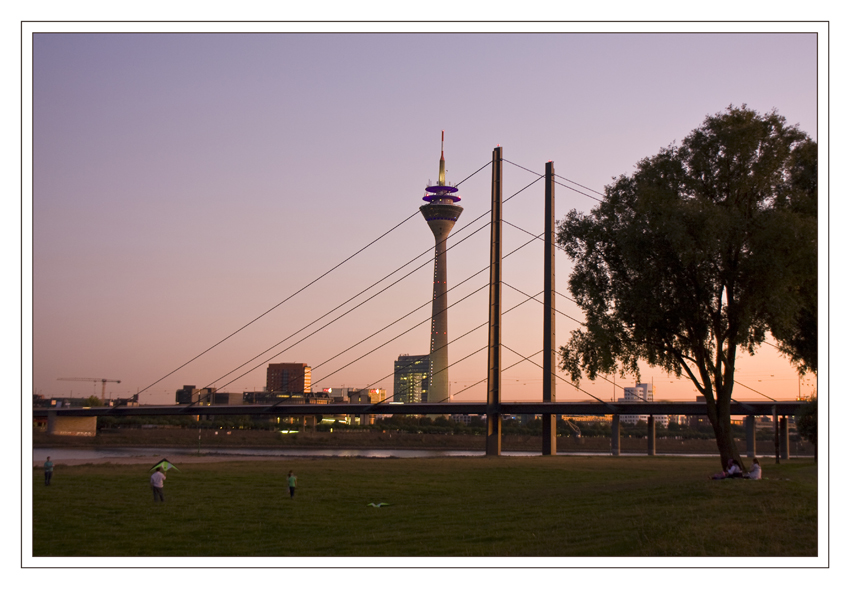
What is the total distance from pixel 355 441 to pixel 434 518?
404 feet

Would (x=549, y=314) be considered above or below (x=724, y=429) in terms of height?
above

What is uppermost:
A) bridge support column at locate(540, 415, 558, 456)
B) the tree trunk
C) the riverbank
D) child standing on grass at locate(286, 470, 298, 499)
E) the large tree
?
the large tree

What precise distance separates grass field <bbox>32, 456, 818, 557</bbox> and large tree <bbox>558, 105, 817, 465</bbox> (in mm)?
5027

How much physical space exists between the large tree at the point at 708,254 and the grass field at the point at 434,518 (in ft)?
16.5

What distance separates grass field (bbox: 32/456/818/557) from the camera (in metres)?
17.6

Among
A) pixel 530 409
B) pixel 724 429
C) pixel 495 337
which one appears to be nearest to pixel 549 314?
pixel 495 337

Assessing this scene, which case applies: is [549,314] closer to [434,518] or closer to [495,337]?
[495,337]

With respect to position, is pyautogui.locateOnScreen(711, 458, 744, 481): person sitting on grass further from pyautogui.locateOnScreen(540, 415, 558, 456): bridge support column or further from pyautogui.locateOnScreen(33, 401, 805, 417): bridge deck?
pyautogui.locateOnScreen(540, 415, 558, 456): bridge support column

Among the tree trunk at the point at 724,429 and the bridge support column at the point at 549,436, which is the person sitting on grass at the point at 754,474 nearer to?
the tree trunk at the point at 724,429

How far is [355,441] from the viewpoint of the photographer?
472ft

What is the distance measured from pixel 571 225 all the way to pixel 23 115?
2025cm

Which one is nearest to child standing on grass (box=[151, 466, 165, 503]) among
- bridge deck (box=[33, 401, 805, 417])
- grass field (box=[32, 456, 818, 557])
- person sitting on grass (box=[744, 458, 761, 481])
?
grass field (box=[32, 456, 818, 557])
